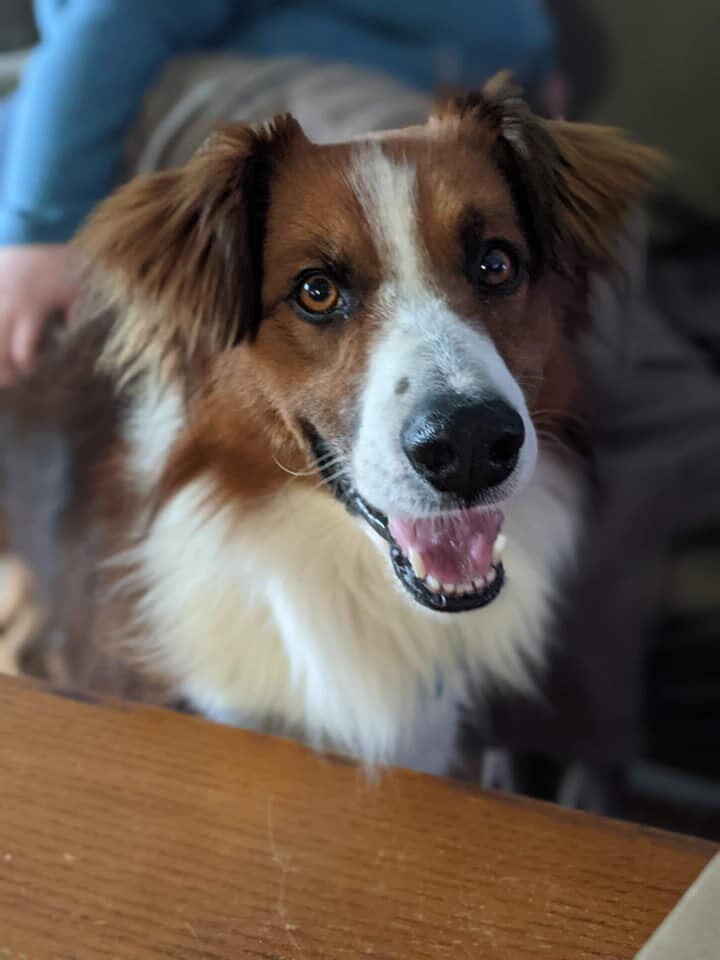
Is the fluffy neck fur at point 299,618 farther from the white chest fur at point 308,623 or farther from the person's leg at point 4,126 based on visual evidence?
the person's leg at point 4,126

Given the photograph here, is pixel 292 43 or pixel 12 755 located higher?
pixel 292 43

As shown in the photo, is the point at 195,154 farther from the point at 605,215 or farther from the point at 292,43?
the point at 605,215

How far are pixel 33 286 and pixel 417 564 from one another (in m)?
0.46

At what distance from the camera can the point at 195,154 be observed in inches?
28.7

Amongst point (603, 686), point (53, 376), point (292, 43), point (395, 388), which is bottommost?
point (603, 686)

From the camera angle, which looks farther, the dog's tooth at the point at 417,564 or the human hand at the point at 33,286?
the human hand at the point at 33,286

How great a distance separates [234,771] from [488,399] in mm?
372

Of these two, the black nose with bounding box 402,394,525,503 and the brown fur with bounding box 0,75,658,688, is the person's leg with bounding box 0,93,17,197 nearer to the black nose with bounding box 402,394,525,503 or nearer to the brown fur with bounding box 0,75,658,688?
the brown fur with bounding box 0,75,658,688

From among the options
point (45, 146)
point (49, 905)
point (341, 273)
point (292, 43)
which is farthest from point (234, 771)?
point (292, 43)

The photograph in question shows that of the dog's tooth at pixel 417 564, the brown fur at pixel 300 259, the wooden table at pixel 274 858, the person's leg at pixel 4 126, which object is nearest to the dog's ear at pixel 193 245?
the brown fur at pixel 300 259

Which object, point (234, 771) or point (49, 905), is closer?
point (49, 905)

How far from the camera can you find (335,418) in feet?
2.39

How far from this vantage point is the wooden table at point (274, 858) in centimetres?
59

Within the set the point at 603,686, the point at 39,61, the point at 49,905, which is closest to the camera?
the point at 49,905
